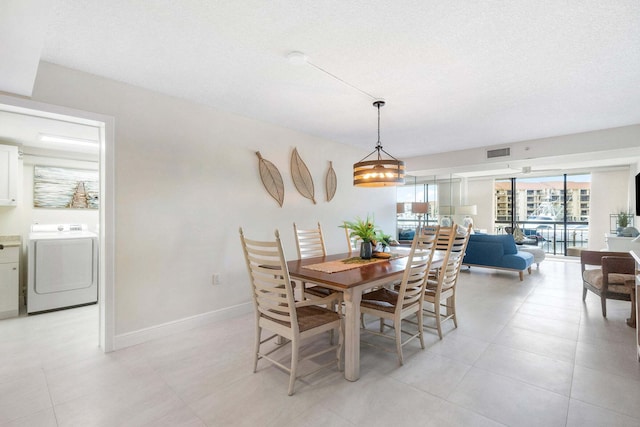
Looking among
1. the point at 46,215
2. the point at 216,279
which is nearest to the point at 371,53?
the point at 216,279

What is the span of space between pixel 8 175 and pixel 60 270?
4.33 feet

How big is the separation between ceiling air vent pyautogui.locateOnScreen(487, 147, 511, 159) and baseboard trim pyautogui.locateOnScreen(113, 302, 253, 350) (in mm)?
4603

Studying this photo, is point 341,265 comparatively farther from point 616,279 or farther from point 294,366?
point 616,279

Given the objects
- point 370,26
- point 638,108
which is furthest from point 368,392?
point 638,108

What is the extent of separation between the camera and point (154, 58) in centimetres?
239

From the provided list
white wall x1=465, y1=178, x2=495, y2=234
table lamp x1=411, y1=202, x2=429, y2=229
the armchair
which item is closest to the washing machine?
the armchair

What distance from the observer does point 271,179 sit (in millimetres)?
4020

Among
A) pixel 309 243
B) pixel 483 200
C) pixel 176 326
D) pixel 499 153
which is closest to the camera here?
pixel 176 326

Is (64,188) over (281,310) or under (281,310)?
over

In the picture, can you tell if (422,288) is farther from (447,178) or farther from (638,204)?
(447,178)

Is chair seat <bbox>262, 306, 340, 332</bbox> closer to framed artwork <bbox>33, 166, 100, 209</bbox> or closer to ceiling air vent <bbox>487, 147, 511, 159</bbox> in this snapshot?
framed artwork <bbox>33, 166, 100, 209</bbox>

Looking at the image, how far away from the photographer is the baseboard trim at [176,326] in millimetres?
A: 2789

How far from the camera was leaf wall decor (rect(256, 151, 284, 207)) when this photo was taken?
393 centimetres

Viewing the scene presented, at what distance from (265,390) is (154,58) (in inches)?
102
